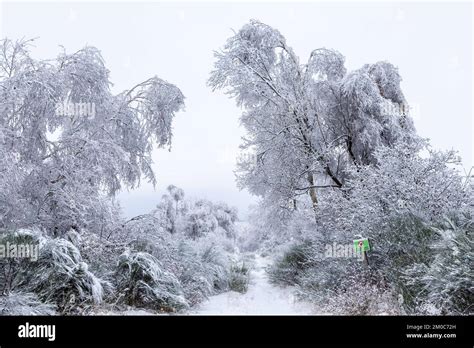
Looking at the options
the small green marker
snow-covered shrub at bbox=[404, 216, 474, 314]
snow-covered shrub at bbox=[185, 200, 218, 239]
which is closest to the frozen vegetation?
snow-covered shrub at bbox=[404, 216, 474, 314]

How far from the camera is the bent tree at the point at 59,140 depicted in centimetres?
596

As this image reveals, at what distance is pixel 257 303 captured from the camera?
23.4ft

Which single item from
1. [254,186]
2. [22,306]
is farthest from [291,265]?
[22,306]

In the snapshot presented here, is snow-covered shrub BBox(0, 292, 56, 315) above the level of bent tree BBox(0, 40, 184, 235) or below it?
below

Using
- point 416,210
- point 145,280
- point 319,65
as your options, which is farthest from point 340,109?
point 145,280

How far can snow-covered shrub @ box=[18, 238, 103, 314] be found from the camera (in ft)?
13.9

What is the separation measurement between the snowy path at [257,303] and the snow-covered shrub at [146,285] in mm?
467

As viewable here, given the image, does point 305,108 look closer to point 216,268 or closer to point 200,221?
point 216,268

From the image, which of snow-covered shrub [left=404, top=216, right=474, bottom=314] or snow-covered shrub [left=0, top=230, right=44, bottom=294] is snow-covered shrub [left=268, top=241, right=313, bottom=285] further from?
snow-covered shrub [left=0, top=230, right=44, bottom=294]

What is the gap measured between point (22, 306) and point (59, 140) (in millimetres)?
4197

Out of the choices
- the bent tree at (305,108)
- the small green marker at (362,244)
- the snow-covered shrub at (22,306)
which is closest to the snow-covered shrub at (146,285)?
the snow-covered shrub at (22,306)

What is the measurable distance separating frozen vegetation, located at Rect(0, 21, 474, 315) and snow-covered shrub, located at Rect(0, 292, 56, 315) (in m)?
0.03
